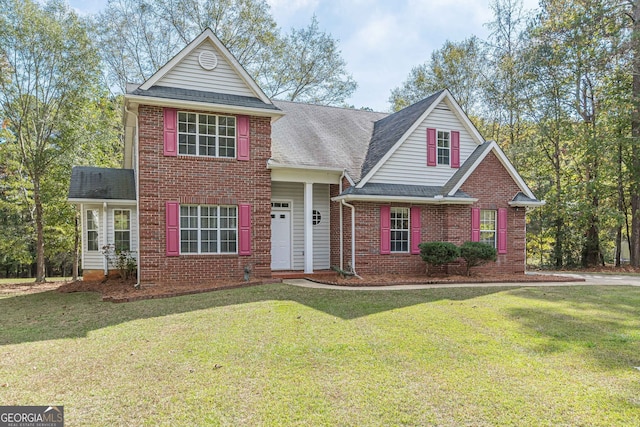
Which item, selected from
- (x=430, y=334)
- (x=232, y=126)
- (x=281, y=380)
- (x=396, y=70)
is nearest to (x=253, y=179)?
(x=232, y=126)

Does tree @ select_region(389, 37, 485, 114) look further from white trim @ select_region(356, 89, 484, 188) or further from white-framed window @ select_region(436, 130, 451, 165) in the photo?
white-framed window @ select_region(436, 130, 451, 165)

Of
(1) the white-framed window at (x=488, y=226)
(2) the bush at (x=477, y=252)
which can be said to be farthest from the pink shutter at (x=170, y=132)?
(1) the white-framed window at (x=488, y=226)

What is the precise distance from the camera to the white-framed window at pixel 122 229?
14016mm

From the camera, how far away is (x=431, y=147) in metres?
14.8

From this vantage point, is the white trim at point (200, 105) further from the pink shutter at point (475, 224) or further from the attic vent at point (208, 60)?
the pink shutter at point (475, 224)

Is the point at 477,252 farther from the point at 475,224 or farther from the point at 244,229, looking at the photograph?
the point at 244,229

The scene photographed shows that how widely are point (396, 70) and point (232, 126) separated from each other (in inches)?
729

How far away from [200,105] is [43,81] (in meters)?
9.29

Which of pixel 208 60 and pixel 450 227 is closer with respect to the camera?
pixel 208 60

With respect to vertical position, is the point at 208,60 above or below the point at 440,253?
above

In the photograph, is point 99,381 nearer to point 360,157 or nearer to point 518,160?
point 360,157

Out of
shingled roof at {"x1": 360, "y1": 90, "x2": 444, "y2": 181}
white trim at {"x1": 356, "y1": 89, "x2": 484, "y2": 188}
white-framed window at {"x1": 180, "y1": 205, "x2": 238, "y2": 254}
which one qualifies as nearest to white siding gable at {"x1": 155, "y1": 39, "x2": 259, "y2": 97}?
white-framed window at {"x1": 180, "y1": 205, "x2": 238, "y2": 254}

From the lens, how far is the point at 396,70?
27.7m

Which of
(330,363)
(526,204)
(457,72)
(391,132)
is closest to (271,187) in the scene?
(391,132)
